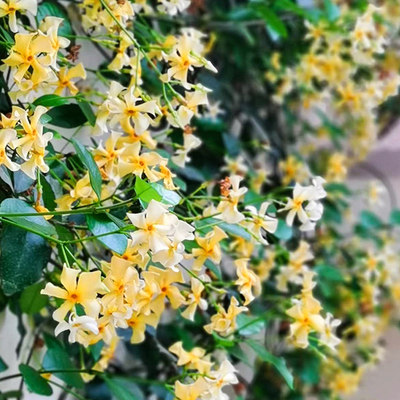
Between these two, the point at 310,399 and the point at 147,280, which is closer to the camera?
the point at 147,280

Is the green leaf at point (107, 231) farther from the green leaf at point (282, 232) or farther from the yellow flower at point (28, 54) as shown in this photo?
the green leaf at point (282, 232)

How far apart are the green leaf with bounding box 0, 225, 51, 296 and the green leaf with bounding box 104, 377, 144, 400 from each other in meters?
0.25

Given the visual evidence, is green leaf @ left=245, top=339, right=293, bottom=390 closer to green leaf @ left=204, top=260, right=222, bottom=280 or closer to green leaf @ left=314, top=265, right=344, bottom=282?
green leaf @ left=204, top=260, right=222, bottom=280

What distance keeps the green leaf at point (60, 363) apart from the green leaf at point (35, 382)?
0.09 feet

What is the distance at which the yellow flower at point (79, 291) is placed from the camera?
49 centimetres

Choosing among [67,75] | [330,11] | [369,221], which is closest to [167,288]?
[67,75]

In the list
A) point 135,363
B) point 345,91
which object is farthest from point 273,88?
point 135,363

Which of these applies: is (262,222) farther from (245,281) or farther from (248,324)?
(248,324)

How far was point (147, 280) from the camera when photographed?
59 cm

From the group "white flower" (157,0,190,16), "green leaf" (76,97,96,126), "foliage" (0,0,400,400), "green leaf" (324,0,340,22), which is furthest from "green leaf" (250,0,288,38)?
"green leaf" (76,97,96,126)

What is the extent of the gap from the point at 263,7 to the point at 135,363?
633mm

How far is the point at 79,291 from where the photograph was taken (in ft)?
1.62

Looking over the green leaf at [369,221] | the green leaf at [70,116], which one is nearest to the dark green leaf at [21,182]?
the green leaf at [70,116]

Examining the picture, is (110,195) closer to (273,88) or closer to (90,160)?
(90,160)
